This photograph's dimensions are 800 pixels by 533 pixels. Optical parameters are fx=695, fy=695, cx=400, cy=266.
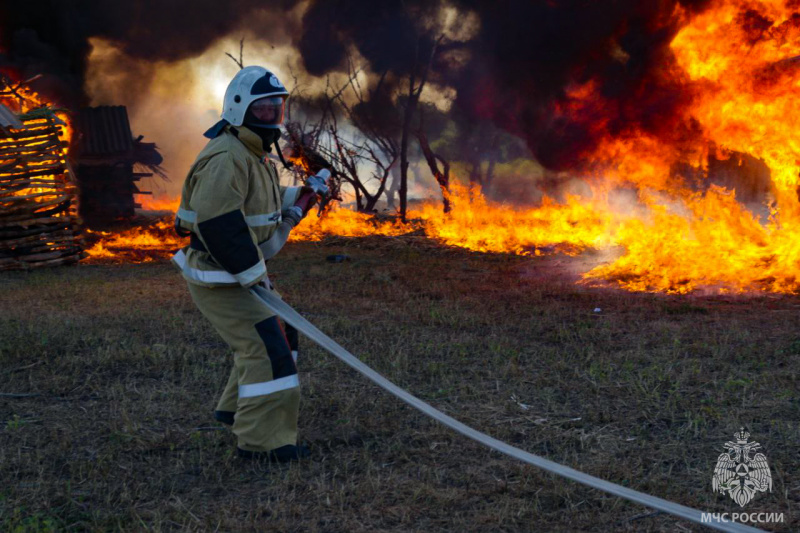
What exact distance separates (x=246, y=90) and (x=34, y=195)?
373 inches

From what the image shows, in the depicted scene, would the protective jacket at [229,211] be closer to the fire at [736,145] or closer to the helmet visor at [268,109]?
the helmet visor at [268,109]

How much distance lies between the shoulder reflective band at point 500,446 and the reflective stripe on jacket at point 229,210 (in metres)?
0.21

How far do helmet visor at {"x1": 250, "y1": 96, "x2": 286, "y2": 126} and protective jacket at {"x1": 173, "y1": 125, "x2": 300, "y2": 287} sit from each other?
107mm

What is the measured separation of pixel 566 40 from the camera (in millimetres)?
11938

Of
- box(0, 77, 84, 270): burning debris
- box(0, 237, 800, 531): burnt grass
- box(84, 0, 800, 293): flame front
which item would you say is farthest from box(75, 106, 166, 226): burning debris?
box(84, 0, 800, 293): flame front

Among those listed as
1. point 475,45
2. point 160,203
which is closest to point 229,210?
point 475,45

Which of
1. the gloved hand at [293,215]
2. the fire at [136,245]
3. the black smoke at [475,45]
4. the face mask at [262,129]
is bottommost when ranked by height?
the fire at [136,245]

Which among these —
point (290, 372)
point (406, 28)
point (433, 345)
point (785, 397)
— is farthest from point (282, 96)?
point (406, 28)

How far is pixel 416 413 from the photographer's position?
4438 millimetres

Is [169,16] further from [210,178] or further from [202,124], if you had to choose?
[210,178]

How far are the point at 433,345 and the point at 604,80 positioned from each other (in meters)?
6.77

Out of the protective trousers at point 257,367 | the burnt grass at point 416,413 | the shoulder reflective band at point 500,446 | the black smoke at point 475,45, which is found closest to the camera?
the shoulder reflective band at point 500,446

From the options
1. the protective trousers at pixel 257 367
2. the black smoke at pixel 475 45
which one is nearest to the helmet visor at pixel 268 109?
the protective trousers at pixel 257 367

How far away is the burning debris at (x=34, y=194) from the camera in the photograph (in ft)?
37.4
